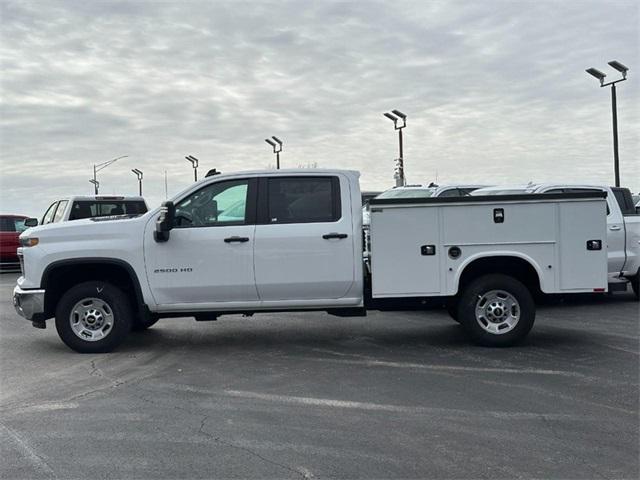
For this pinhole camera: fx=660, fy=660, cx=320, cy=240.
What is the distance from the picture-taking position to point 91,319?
7832 millimetres

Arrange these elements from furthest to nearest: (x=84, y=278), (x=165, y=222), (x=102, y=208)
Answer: (x=102, y=208), (x=84, y=278), (x=165, y=222)

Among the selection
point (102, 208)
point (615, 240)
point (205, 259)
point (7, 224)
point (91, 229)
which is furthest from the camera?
point (7, 224)

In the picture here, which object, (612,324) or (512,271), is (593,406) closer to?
(512,271)

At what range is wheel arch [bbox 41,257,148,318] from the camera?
25.1 feet

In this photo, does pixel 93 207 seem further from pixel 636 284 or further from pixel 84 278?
pixel 636 284

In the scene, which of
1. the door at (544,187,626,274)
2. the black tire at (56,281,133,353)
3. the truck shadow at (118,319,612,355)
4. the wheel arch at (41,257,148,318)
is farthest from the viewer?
the door at (544,187,626,274)

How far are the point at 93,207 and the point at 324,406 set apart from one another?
10.0 metres

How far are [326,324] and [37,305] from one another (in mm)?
4025

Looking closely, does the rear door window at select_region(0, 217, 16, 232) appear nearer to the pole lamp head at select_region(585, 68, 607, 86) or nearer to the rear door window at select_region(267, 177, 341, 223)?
the rear door window at select_region(267, 177, 341, 223)

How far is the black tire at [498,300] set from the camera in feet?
25.1

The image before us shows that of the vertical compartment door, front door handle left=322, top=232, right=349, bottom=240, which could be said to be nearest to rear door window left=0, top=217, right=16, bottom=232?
front door handle left=322, top=232, right=349, bottom=240

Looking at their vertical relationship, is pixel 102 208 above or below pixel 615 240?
above

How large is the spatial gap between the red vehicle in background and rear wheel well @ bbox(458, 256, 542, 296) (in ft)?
52.3

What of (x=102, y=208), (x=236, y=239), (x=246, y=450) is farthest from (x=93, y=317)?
(x=102, y=208)
